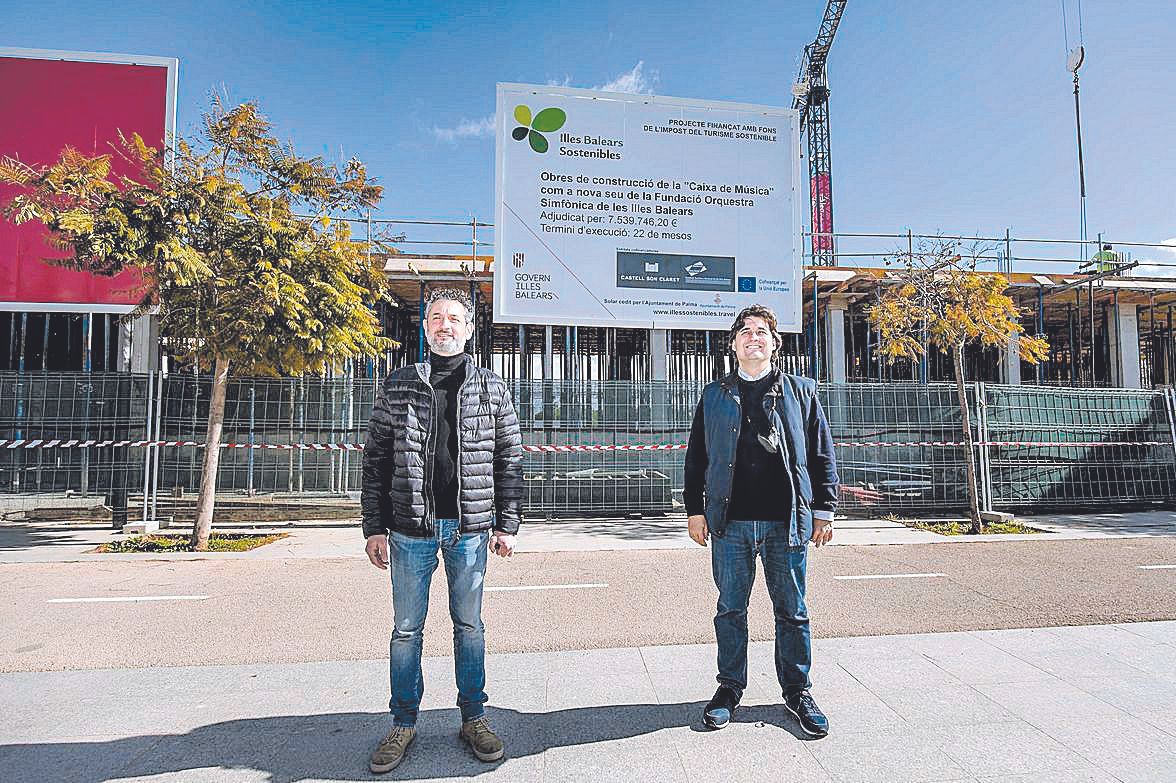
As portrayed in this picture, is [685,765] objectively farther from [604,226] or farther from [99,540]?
[604,226]

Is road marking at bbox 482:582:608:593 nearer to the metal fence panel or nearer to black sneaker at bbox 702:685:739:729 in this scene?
black sneaker at bbox 702:685:739:729

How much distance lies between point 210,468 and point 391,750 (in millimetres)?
7964

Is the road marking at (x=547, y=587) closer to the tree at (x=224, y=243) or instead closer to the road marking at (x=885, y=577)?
the road marking at (x=885, y=577)

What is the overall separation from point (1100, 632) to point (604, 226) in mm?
9790

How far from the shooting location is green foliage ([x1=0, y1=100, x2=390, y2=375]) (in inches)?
345

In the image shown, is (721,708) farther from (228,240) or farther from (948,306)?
(948,306)

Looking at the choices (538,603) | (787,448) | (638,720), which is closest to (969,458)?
(538,603)

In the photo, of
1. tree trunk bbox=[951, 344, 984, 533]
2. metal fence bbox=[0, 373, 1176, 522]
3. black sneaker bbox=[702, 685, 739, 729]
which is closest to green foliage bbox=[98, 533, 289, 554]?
metal fence bbox=[0, 373, 1176, 522]

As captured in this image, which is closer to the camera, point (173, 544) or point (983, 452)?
point (173, 544)

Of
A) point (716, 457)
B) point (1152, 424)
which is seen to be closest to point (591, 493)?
point (716, 457)

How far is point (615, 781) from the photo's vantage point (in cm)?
297

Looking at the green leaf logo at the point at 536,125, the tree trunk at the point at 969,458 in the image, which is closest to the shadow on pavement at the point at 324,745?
the tree trunk at the point at 969,458

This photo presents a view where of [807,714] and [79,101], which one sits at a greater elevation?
[79,101]

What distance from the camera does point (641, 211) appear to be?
1327 centimetres
